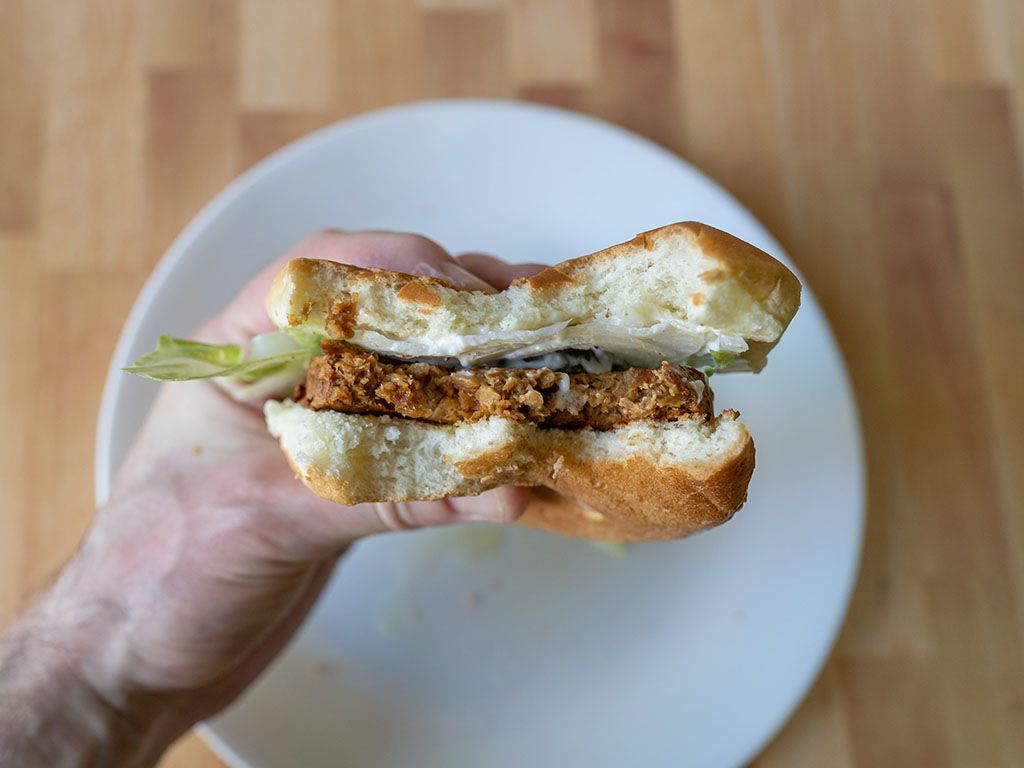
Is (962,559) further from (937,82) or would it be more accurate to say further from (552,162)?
(552,162)

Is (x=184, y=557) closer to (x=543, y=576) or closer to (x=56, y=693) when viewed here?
(x=56, y=693)

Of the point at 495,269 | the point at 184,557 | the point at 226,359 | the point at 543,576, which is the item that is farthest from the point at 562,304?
the point at 543,576

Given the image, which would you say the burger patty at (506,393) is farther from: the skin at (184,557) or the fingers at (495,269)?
the fingers at (495,269)

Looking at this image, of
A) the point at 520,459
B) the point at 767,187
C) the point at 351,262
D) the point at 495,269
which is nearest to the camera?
the point at 520,459

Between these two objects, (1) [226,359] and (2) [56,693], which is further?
(2) [56,693]

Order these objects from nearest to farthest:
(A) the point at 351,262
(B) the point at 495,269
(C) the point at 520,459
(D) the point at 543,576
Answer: (C) the point at 520,459, (A) the point at 351,262, (B) the point at 495,269, (D) the point at 543,576

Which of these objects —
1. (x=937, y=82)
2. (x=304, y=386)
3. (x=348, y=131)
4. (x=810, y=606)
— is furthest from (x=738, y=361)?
(x=937, y=82)

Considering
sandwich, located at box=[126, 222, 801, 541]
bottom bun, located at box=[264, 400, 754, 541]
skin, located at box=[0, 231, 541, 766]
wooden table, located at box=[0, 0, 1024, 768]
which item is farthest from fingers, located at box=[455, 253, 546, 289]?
wooden table, located at box=[0, 0, 1024, 768]
